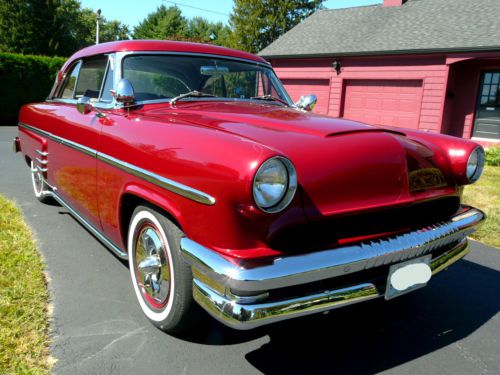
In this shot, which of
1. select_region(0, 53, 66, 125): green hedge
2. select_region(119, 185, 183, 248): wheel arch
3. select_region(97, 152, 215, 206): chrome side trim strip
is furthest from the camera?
select_region(0, 53, 66, 125): green hedge

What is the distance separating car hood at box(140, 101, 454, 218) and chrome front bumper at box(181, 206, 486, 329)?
→ 0.20 m

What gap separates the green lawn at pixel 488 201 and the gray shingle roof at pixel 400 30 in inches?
182

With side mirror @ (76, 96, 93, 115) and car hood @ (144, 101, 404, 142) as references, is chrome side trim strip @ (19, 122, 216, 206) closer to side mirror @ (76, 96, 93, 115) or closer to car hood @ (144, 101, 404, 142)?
side mirror @ (76, 96, 93, 115)

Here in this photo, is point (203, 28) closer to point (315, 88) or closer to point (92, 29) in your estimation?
point (92, 29)

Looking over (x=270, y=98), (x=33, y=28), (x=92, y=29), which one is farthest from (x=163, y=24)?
(x=270, y=98)

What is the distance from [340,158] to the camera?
6.32 feet

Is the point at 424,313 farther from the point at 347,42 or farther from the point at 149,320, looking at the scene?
the point at 347,42

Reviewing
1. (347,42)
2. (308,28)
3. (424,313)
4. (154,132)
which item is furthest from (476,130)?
(154,132)

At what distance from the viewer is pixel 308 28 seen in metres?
15.8

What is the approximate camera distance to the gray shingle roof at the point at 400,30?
11.0 m

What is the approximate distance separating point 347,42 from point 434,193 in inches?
478

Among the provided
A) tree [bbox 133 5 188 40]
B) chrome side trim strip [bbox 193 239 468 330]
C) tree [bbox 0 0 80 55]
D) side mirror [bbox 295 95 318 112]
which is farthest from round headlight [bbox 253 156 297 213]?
tree [bbox 133 5 188 40]

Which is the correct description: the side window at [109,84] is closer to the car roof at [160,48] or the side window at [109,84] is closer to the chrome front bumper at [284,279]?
the car roof at [160,48]

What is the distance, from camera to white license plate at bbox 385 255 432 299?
1.99 metres
